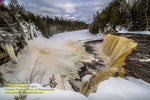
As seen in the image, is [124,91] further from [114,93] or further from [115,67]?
[115,67]

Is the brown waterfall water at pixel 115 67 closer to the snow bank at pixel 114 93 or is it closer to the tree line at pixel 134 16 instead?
A: the snow bank at pixel 114 93

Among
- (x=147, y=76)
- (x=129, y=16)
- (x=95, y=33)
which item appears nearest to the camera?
(x=147, y=76)

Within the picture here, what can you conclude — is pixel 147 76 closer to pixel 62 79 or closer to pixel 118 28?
pixel 62 79

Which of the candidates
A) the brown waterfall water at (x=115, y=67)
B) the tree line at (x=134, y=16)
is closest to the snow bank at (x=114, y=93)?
the brown waterfall water at (x=115, y=67)

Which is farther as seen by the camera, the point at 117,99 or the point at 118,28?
the point at 118,28

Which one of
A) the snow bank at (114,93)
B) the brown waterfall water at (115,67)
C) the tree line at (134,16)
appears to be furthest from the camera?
the tree line at (134,16)

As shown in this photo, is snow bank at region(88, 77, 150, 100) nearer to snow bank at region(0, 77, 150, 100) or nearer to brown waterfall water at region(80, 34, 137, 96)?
snow bank at region(0, 77, 150, 100)

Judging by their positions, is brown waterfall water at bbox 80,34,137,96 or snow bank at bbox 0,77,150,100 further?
brown waterfall water at bbox 80,34,137,96

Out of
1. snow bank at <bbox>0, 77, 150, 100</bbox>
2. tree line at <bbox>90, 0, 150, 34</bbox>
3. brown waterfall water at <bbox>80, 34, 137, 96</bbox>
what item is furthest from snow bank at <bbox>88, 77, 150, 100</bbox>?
tree line at <bbox>90, 0, 150, 34</bbox>

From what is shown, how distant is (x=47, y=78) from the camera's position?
2.80m

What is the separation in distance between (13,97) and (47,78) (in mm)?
A: 1916

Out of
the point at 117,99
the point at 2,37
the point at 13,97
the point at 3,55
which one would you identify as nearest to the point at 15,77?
the point at 3,55

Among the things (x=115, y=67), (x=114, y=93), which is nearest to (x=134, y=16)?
(x=115, y=67)

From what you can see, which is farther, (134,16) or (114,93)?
(134,16)
